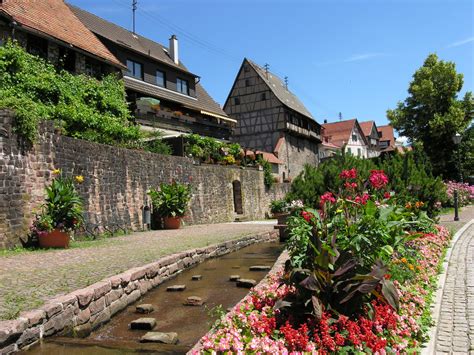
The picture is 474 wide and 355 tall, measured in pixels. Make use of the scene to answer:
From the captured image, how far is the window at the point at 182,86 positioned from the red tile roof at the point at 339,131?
31.9 metres

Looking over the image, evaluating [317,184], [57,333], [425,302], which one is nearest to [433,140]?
[317,184]

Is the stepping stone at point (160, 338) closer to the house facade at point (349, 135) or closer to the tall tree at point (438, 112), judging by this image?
the tall tree at point (438, 112)

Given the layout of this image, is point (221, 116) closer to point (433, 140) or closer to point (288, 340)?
point (433, 140)

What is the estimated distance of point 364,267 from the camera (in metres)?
3.59

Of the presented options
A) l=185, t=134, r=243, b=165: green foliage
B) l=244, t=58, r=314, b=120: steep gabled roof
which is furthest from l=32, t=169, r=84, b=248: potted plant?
l=244, t=58, r=314, b=120: steep gabled roof

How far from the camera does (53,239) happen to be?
8.88 metres

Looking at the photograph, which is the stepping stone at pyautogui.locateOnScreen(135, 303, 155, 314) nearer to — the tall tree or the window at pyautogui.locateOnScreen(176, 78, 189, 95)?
the window at pyautogui.locateOnScreen(176, 78, 189, 95)

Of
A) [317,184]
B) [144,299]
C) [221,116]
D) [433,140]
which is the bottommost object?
[144,299]

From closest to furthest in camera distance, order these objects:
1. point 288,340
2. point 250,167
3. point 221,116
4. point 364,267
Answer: point 288,340 → point 364,267 → point 250,167 → point 221,116

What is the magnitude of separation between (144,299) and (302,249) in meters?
3.00

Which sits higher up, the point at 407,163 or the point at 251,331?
the point at 407,163

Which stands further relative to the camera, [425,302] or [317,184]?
[317,184]

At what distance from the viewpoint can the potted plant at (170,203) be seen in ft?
47.3

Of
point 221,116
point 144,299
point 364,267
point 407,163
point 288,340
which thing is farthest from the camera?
point 221,116
